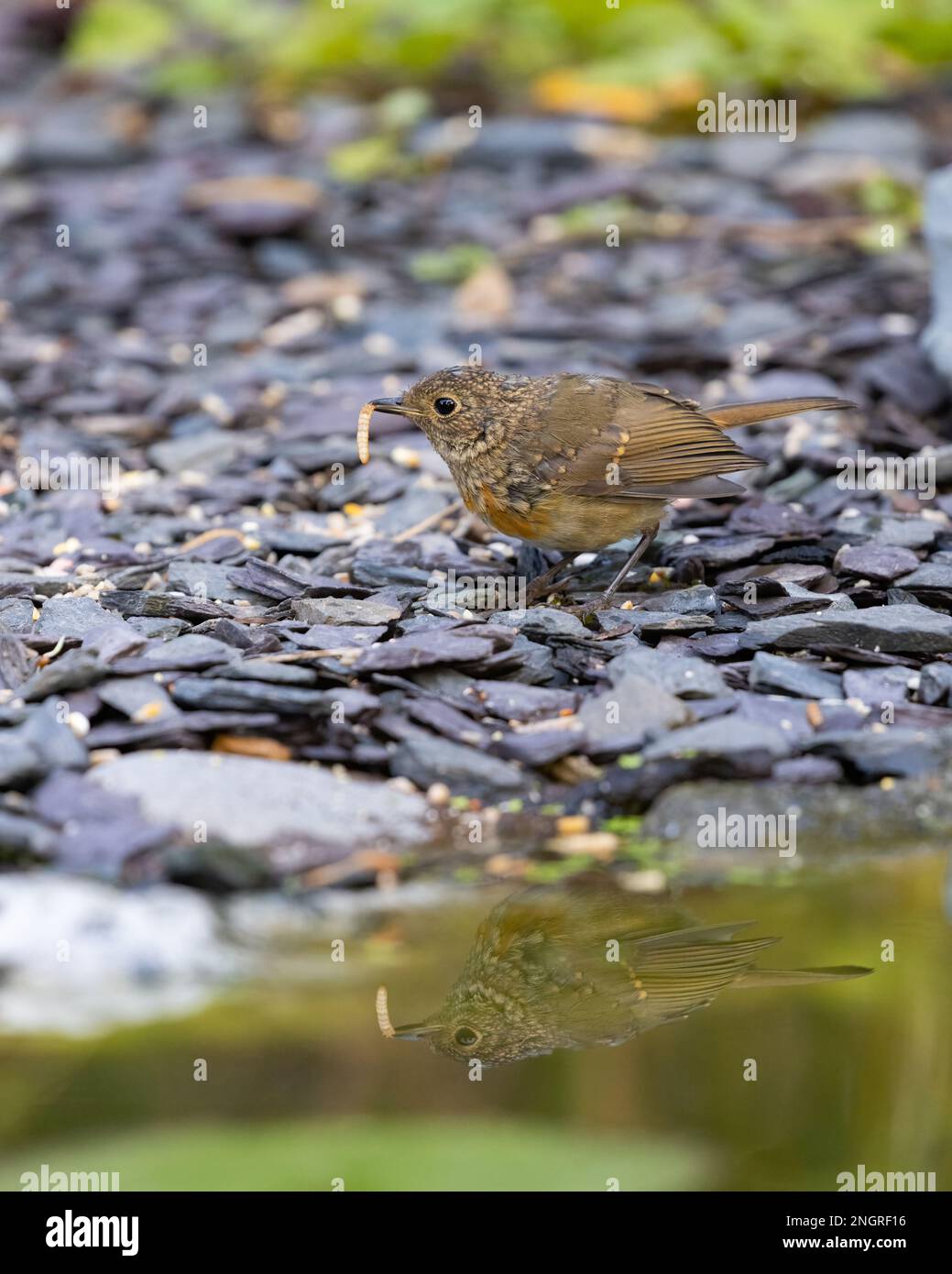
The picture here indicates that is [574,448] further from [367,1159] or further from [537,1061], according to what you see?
[367,1159]


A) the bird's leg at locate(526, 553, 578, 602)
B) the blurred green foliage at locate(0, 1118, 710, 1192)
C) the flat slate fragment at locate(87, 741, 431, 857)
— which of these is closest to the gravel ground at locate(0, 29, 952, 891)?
the flat slate fragment at locate(87, 741, 431, 857)

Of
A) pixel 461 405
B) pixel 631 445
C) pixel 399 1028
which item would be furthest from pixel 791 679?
pixel 399 1028

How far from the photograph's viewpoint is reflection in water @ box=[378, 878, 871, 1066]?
371cm

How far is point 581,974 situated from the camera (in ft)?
13.1

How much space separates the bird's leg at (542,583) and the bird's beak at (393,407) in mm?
780

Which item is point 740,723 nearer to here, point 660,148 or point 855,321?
point 855,321

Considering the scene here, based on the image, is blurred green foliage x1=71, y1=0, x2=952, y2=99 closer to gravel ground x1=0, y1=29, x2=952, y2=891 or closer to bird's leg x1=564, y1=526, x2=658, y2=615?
gravel ground x1=0, y1=29, x2=952, y2=891

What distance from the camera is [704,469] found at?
6102 millimetres

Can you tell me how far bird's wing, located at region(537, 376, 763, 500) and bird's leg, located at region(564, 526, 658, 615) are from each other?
30cm

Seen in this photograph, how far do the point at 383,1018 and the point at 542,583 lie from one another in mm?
2789

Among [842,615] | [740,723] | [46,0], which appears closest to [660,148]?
[46,0]

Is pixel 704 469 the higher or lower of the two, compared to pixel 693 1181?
higher

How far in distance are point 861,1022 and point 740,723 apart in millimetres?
1439

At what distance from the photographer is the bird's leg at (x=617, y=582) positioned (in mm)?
5941
